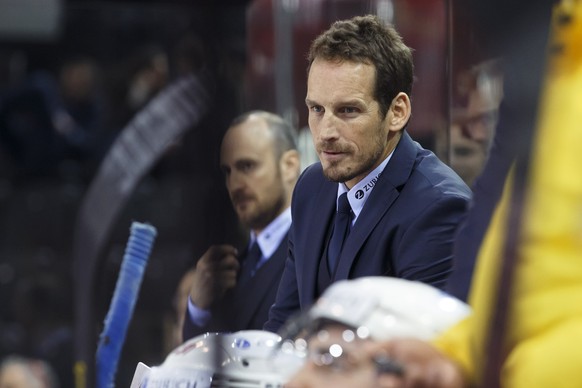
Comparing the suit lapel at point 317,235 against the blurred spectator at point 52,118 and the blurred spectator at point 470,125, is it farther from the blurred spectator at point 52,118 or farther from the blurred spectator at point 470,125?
the blurred spectator at point 52,118

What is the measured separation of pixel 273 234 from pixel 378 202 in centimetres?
54

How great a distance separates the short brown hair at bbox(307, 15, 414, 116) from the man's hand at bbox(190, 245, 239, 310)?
397 mm

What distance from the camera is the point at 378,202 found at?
2.09 m

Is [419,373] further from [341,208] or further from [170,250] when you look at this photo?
[170,250]

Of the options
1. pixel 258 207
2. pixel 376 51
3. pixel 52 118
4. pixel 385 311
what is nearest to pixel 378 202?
pixel 376 51

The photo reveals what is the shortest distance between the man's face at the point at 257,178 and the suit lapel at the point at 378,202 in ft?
1.26

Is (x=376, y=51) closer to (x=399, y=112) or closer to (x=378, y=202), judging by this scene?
(x=399, y=112)

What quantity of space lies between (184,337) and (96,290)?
699mm

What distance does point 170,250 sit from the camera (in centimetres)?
364

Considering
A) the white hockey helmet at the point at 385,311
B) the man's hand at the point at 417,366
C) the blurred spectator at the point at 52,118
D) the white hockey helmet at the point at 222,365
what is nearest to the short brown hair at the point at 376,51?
the white hockey helmet at the point at 222,365

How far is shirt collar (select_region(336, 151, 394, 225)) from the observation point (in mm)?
2113

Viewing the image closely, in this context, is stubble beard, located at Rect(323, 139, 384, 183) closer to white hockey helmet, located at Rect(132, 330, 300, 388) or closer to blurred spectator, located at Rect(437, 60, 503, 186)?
blurred spectator, located at Rect(437, 60, 503, 186)

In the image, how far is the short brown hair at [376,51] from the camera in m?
2.04

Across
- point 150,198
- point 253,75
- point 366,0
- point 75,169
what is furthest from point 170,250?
point 75,169
